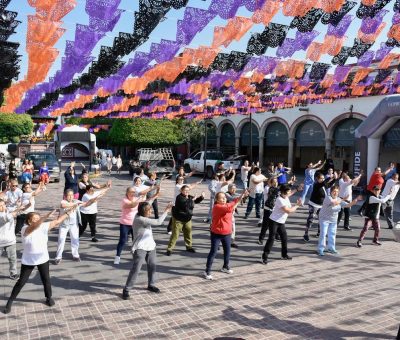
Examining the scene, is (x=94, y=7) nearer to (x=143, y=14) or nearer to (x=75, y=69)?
(x=143, y=14)

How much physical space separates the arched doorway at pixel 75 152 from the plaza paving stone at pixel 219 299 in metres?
22.0

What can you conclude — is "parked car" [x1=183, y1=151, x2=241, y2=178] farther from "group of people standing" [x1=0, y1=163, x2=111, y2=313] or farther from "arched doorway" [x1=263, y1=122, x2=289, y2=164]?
"group of people standing" [x1=0, y1=163, x2=111, y2=313]

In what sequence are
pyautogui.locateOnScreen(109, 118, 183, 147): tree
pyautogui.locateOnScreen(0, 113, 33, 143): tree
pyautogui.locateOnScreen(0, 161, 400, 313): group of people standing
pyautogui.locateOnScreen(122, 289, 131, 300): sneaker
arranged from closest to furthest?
pyautogui.locateOnScreen(0, 161, 400, 313): group of people standing → pyautogui.locateOnScreen(122, 289, 131, 300): sneaker → pyautogui.locateOnScreen(109, 118, 183, 147): tree → pyautogui.locateOnScreen(0, 113, 33, 143): tree

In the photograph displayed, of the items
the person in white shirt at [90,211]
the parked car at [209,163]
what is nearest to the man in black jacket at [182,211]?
the person in white shirt at [90,211]

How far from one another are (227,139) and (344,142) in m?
13.7

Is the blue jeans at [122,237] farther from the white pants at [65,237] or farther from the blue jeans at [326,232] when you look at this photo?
the blue jeans at [326,232]

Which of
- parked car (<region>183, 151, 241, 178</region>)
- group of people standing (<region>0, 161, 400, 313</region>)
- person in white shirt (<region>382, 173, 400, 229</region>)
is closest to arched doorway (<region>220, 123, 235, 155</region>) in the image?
parked car (<region>183, 151, 241, 178</region>)

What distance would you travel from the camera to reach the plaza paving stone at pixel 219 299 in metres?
5.05

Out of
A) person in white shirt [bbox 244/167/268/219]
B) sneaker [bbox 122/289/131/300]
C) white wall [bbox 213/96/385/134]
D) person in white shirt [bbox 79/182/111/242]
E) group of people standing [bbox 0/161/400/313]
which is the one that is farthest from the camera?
white wall [bbox 213/96/385/134]

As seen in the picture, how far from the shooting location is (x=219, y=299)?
19.9ft

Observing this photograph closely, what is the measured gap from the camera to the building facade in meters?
26.2

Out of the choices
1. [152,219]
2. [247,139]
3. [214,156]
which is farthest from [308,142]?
[152,219]

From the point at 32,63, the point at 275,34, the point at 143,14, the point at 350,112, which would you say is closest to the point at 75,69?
the point at 32,63

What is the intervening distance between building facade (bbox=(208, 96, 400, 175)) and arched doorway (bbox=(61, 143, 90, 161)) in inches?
503
